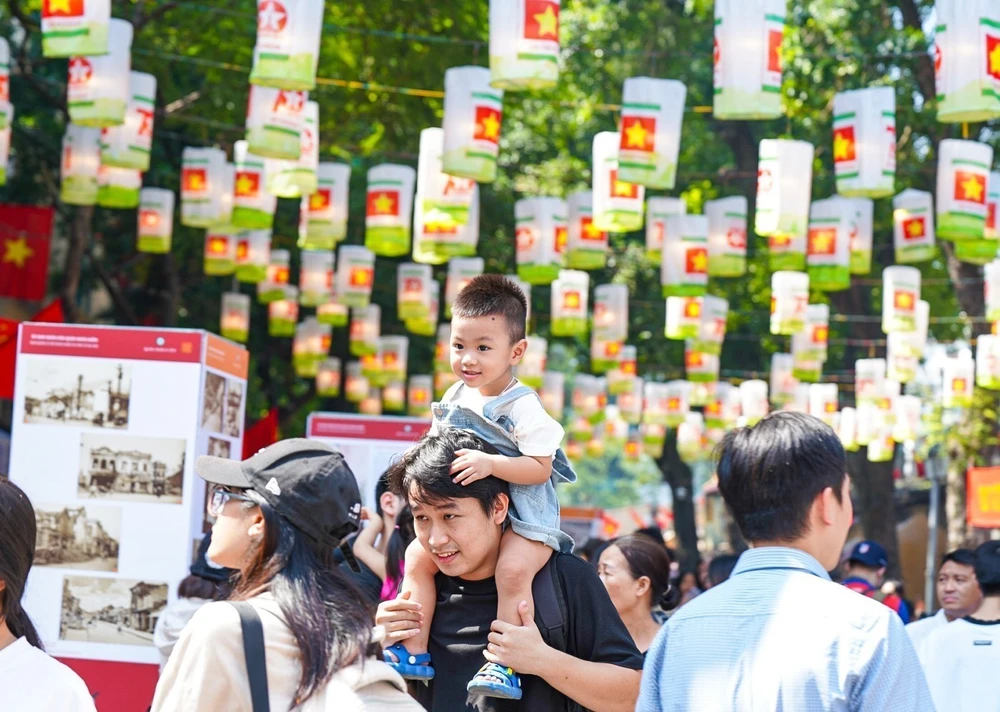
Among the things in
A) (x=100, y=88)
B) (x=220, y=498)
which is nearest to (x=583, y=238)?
(x=100, y=88)

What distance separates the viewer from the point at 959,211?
44.6 ft

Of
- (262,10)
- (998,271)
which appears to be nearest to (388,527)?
(262,10)

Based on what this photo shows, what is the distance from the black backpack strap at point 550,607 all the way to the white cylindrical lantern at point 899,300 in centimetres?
1532

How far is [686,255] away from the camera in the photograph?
1691 cm

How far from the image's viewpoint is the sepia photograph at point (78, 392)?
6621mm

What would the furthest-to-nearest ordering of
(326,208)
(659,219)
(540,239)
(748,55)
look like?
(659,219) < (540,239) < (326,208) < (748,55)

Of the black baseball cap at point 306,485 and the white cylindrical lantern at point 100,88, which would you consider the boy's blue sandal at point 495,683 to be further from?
the white cylindrical lantern at point 100,88

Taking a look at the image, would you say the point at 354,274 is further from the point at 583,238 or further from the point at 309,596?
the point at 309,596

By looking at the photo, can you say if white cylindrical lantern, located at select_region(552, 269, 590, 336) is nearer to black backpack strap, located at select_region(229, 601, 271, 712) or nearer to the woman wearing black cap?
the woman wearing black cap

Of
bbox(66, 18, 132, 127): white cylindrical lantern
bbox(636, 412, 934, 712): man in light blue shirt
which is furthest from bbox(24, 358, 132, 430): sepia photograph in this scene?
bbox(66, 18, 132, 127): white cylindrical lantern

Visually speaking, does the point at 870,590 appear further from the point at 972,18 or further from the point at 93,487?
the point at 93,487

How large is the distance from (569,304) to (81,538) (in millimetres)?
13772

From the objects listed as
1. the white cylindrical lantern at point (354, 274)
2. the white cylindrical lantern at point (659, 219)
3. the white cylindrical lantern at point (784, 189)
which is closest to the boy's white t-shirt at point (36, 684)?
the white cylindrical lantern at point (784, 189)

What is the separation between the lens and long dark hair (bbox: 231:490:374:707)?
2.83 metres
